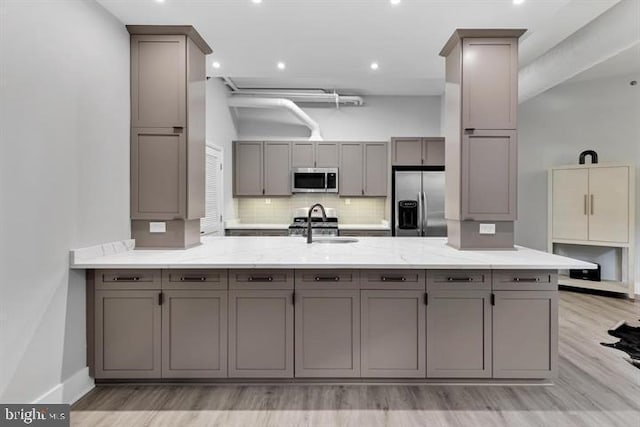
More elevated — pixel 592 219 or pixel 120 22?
pixel 120 22

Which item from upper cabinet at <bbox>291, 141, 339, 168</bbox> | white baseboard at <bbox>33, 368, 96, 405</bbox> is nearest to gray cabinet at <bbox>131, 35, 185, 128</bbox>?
white baseboard at <bbox>33, 368, 96, 405</bbox>

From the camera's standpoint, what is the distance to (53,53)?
2.13 meters

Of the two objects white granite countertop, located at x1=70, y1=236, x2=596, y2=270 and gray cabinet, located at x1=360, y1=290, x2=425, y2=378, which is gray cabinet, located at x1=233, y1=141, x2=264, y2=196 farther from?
gray cabinet, located at x1=360, y1=290, x2=425, y2=378

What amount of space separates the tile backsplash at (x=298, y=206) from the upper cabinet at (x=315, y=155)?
629mm

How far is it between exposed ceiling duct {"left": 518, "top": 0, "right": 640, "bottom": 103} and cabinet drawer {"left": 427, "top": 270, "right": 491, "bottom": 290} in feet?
8.27

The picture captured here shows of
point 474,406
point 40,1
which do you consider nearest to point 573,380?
point 474,406

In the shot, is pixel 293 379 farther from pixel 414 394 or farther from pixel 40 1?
pixel 40 1

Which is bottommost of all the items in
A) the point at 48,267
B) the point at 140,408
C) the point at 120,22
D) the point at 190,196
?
the point at 140,408

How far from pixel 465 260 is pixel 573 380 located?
1.27m

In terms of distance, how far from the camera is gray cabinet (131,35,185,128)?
2904 millimetres

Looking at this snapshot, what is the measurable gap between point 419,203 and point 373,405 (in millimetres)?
3573

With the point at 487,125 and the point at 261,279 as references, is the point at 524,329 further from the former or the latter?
the point at 261,279

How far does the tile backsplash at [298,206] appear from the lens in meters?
6.14

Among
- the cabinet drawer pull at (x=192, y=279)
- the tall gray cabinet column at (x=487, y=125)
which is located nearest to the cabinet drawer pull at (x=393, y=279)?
the tall gray cabinet column at (x=487, y=125)
